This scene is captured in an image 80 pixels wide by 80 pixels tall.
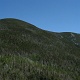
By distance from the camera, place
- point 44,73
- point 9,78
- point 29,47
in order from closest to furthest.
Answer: point 9,78
point 44,73
point 29,47

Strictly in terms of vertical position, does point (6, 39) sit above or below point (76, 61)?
above

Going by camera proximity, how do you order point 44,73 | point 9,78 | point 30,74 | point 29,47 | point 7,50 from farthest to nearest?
point 29,47
point 7,50
point 44,73
point 30,74
point 9,78

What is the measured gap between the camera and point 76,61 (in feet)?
170

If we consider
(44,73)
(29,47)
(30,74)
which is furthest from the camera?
(29,47)

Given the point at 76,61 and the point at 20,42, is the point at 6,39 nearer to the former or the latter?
the point at 20,42

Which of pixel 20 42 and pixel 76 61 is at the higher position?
pixel 20 42

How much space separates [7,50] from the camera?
41219 millimetres

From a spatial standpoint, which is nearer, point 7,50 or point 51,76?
point 51,76

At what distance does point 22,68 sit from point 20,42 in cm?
2321

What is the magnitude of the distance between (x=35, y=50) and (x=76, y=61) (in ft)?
30.1

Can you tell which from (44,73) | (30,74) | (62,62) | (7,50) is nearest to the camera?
(30,74)

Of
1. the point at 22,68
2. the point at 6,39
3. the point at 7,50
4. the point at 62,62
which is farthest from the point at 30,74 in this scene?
the point at 6,39

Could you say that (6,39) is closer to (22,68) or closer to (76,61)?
(76,61)

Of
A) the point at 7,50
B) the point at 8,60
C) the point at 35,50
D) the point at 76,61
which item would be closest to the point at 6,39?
the point at 35,50
